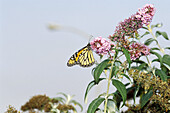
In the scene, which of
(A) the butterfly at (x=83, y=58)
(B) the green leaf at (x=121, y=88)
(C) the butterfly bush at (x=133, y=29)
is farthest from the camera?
(A) the butterfly at (x=83, y=58)

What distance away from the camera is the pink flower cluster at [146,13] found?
12.5ft

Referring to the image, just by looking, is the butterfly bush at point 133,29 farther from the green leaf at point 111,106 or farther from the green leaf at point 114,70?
the green leaf at point 111,106

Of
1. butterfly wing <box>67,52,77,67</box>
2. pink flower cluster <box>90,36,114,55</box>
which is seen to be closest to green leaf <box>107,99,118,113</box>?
pink flower cluster <box>90,36,114,55</box>

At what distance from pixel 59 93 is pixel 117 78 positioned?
2112 millimetres

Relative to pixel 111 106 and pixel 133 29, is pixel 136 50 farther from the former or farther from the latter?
pixel 111 106

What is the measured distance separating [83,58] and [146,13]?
1.44 meters

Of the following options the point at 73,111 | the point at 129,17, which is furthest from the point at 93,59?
the point at 73,111

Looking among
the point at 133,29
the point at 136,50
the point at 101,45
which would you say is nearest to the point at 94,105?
the point at 101,45

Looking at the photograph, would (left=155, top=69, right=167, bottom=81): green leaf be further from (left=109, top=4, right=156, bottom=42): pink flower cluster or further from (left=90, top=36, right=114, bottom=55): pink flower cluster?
(left=90, top=36, right=114, bottom=55): pink flower cluster

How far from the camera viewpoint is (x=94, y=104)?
3387mm

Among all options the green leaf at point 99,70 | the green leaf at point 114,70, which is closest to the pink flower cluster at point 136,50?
the green leaf at point 114,70

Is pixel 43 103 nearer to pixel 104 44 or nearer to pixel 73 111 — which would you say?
pixel 73 111

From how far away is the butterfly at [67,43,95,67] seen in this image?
4343mm

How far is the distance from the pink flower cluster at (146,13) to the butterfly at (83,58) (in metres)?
1.12
